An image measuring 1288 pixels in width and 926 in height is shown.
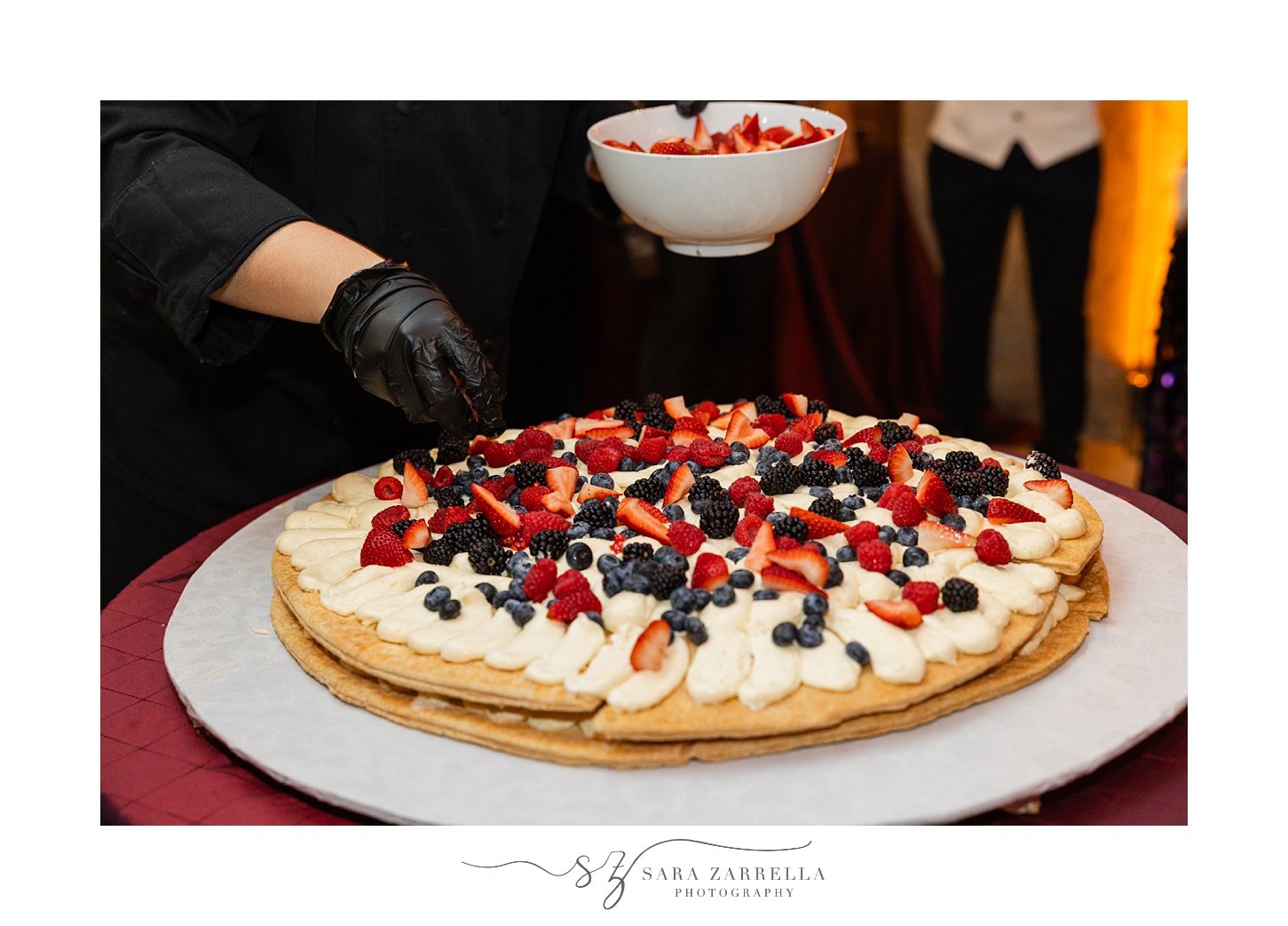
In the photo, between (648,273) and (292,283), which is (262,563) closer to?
(292,283)

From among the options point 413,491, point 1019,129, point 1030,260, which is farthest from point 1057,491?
point 1030,260

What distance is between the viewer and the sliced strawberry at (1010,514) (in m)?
2.34

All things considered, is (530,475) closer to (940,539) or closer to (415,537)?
(415,537)

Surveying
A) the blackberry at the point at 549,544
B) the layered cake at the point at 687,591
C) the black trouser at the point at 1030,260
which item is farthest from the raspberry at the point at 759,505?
the black trouser at the point at 1030,260

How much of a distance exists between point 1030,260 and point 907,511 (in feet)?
10.6

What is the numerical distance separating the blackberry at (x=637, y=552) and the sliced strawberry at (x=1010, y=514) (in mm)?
812

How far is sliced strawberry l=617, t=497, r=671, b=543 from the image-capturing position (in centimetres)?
226

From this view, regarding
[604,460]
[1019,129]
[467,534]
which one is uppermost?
[1019,129]

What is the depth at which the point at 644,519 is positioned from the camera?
2.29 meters

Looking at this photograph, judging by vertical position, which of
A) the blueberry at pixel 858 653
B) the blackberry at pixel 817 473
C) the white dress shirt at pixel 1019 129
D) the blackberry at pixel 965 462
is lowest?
the blueberry at pixel 858 653

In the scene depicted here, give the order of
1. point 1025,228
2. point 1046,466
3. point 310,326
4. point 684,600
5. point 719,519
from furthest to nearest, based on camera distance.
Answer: point 1025,228
point 310,326
point 1046,466
point 719,519
point 684,600

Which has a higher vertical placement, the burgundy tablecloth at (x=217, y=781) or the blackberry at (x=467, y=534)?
the blackberry at (x=467, y=534)

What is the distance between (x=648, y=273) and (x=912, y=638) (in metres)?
3.18

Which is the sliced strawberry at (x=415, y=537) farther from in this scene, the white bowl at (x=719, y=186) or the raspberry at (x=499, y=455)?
the white bowl at (x=719, y=186)
